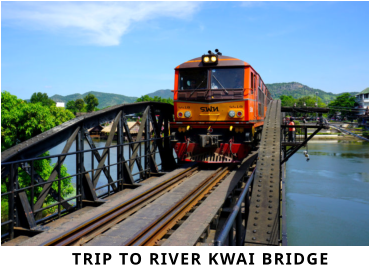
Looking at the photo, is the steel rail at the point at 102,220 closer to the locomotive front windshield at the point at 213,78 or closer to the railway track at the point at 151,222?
the railway track at the point at 151,222

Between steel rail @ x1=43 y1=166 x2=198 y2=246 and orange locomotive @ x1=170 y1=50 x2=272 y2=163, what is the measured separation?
261 centimetres

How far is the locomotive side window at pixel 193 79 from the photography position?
1191 cm

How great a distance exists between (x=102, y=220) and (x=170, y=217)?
4.32ft

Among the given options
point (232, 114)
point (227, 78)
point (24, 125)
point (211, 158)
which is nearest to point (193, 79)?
point (227, 78)

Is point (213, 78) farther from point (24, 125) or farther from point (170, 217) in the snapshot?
point (24, 125)

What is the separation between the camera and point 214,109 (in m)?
11.7

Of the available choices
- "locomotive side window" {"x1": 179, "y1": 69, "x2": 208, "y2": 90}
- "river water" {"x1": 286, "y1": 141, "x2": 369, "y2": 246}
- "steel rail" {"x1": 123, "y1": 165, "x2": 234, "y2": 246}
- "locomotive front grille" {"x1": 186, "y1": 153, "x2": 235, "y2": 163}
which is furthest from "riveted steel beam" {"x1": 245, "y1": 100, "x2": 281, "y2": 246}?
"river water" {"x1": 286, "y1": 141, "x2": 369, "y2": 246}

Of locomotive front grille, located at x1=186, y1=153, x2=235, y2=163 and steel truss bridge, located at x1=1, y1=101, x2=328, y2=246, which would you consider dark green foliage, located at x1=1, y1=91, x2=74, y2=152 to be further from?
steel truss bridge, located at x1=1, y1=101, x2=328, y2=246

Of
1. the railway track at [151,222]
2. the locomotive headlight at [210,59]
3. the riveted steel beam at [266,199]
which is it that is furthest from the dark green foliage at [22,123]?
the riveted steel beam at [266,199]

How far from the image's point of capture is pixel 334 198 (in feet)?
60.0
